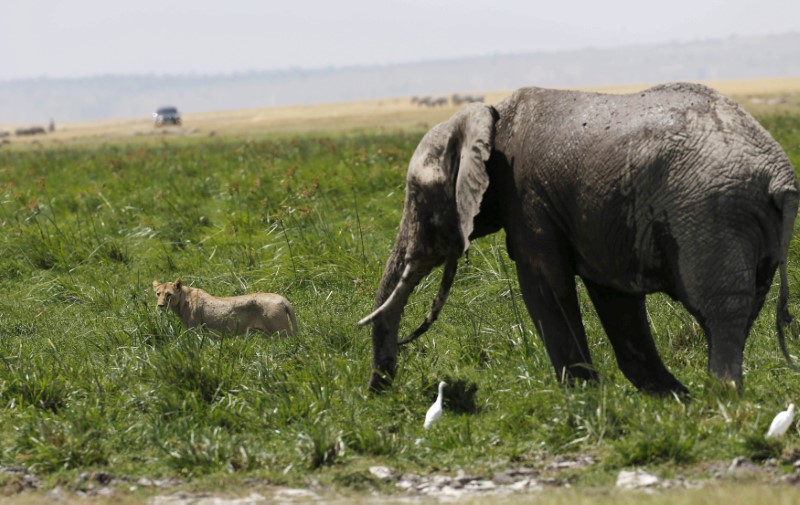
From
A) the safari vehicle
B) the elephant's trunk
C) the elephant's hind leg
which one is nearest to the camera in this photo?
the elephant's hind leg

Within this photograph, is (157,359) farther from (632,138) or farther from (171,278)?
(171,278)

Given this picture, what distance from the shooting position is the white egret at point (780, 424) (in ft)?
22.6

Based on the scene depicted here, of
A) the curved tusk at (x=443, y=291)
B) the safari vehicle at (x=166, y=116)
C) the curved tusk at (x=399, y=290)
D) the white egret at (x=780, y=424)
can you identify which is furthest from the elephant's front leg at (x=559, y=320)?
the safari vehicle at (x=166, y=116)

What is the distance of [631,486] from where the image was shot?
6605mm

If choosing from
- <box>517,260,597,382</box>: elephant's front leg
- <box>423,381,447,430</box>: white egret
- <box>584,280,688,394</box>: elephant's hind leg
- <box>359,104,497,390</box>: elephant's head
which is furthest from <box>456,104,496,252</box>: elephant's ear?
<box>584,280,688,394</box>: elephant's hind leg

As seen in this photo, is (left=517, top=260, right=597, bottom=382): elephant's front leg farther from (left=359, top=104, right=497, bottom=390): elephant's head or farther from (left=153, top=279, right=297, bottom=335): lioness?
(left=153, top=279, right=297, bottom=335): lioness

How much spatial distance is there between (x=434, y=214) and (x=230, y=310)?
123 inches

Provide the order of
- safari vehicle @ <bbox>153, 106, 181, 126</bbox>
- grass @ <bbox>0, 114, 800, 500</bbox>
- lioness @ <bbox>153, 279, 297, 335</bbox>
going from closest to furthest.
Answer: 1. grass @ <bbox>0, 114, 800, 500</bbox>
2. lioness @ <bbox>153, 279, 297, 335</bbox>
3. safari vehicle @ <bbox>153, 106, 181, 126</bbox>

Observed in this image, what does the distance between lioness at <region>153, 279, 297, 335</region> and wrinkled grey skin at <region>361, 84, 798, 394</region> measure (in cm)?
201

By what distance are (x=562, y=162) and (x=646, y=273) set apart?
2.84 feet

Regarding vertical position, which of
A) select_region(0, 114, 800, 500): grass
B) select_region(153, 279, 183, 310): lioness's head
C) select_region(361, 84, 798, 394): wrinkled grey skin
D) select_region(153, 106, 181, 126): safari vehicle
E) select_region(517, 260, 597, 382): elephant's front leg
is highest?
select_region(361, 84, 798, 394): wrinkled grey skin

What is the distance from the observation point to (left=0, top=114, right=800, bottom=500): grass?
7.30m

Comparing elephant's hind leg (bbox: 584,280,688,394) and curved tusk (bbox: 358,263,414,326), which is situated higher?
curved tusk (bbox: 358,263,414,326)

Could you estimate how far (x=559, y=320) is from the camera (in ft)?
26.3
